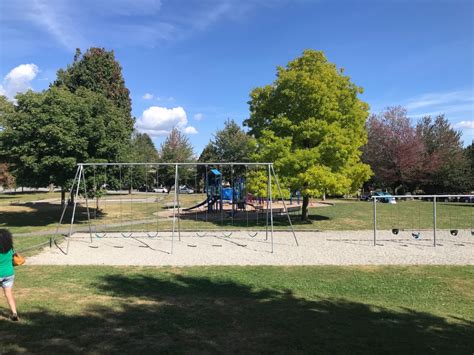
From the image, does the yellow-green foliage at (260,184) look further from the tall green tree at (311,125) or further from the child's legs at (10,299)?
the child's legs at (10,299)

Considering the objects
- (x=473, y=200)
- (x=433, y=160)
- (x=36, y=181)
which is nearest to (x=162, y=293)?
(x=36, y=181)

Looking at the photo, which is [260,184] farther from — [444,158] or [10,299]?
[444,158]

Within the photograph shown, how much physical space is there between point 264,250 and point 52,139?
11270 millimetres

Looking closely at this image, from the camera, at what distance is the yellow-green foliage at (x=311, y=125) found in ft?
62.1

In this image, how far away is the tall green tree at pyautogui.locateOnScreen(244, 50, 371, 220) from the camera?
18.9 meters

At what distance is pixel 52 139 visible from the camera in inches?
750

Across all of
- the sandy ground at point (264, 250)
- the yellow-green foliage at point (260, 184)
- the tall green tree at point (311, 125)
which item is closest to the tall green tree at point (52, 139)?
the sandy ground at point (264, 250)

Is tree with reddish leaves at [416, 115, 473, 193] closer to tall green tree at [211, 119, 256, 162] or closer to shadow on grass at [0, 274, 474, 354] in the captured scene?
tall green tree at [211, 119, 256, 162]

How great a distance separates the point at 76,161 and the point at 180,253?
9.02 meters

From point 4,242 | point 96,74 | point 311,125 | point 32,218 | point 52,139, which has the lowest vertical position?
point 32,218

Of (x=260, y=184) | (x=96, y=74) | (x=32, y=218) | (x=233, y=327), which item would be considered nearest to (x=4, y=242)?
(x=233, y=327)

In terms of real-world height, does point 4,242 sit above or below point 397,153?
below

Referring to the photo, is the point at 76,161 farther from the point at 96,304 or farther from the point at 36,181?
the point at 96,304

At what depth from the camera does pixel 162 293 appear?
8195 mm
